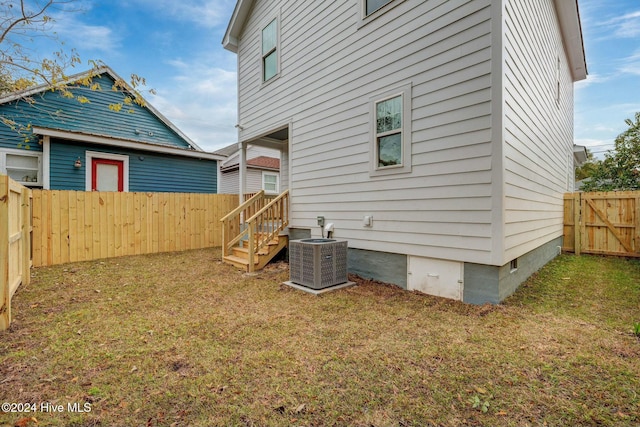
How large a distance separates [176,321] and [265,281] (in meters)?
1.99

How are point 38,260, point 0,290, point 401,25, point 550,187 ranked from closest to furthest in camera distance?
point 0,290
point 401,25
point 38,260
point 550,187

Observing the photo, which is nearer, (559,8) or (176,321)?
(176,321)

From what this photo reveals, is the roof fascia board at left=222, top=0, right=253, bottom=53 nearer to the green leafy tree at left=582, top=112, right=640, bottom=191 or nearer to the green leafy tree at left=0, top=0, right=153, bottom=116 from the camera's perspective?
the green leafy tree at left=0, top=0, right=153, bottom=116

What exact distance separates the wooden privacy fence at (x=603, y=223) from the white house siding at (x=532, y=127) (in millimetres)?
466

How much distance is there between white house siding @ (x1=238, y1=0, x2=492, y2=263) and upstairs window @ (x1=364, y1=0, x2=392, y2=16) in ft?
0.50

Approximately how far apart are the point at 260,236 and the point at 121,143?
6498mm

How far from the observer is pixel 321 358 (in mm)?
2541

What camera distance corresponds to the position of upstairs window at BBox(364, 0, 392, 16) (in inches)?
195

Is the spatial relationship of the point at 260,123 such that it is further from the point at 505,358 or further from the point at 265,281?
the point at 505,358

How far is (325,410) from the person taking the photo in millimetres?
1889

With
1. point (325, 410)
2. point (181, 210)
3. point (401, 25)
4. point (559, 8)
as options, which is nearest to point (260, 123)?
point (181, 210)

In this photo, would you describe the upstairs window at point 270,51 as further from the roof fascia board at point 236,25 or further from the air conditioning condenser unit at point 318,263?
the air conditioning condenser unit at point 318,263

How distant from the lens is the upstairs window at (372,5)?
4965 millimetres

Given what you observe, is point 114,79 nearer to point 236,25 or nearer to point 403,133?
point 236,25
